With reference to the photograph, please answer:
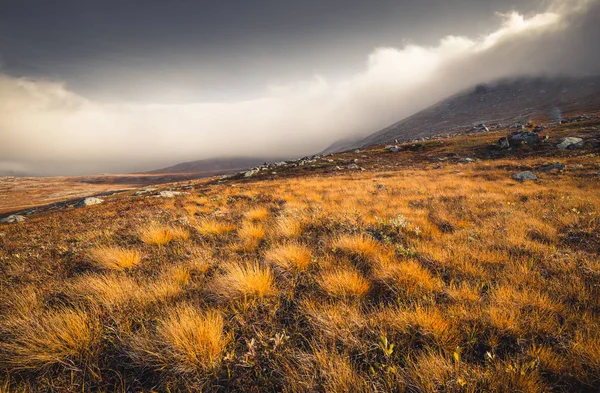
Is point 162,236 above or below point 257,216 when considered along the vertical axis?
above

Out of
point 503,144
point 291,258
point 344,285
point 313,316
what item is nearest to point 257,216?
point 291,258

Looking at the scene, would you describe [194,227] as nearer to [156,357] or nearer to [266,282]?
[266,282]

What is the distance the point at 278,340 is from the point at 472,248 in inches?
176

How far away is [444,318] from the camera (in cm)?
257

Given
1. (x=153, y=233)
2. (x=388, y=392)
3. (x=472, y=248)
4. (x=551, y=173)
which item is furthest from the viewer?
(x=551, y=173)

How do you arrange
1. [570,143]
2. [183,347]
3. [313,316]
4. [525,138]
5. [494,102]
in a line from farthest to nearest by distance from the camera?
1. [494,102]
2. [525,138]
3. [570,143]
4. [313,316]
5. [183,347]

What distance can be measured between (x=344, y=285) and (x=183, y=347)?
2.11 meters

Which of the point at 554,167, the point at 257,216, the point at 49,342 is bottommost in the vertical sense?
the point at 554,167

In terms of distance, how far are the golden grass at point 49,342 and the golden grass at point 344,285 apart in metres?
2.80

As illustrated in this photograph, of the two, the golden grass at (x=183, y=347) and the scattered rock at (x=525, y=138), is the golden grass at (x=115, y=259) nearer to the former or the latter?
the golden grass at (x=183, y=347)

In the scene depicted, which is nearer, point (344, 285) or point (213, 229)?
point (344, 285)

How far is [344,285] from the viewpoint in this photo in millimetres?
3223

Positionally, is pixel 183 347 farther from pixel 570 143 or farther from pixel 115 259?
pixel 570 143

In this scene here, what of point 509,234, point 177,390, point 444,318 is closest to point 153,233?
point 177,390
